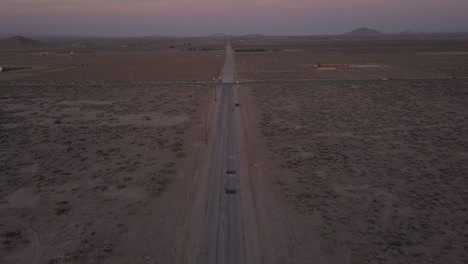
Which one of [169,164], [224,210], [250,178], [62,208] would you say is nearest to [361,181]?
[250,178]

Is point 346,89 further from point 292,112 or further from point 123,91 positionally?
point 123,91

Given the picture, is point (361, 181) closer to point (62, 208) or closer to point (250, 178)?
point (250, 178)

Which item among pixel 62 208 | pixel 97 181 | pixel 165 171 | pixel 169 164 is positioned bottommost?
pixel 62 208

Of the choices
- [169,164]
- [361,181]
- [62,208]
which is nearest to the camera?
[62,208]

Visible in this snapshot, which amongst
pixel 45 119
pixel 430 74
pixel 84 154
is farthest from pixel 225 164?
pixel 430 74

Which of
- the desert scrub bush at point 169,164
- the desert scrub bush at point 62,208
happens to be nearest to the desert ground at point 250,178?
the desert scrub bush at point 62,208

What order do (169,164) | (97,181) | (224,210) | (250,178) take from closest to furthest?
(224,210) → (97,181) → (250,178) → (169,164)

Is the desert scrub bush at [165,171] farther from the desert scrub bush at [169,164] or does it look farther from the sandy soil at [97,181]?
the desert scrub bush at [169,164]
